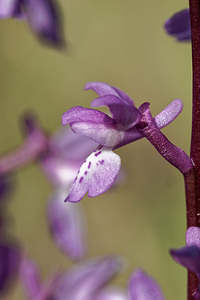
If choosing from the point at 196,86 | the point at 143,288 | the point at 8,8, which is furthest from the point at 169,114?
the point at 8,8

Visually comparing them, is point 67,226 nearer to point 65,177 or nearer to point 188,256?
point 65,177

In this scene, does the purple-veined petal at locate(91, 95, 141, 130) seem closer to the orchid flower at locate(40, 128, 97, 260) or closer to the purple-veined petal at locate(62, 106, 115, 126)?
the purple-veined petal at locate(62, 106, 115, 126)

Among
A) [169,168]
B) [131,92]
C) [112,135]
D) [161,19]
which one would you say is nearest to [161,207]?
[169,168]

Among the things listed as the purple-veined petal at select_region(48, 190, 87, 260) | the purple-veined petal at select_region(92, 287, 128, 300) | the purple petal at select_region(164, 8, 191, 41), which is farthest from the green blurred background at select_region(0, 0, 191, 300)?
the purple petal at select_region(164, 8, 191, 41)

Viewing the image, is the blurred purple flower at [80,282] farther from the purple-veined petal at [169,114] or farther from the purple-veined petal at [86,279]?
the purple-veined petal at [169,114]

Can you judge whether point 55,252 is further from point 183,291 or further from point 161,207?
point 183,291

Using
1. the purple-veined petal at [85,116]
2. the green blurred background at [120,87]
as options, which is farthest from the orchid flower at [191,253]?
the green blurred background at [120,87]
